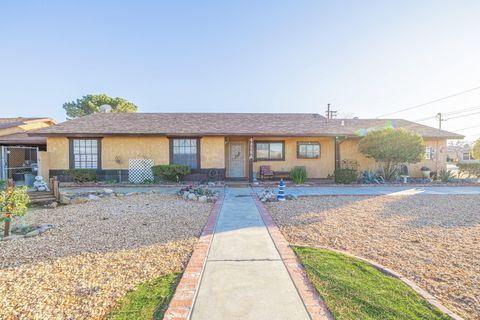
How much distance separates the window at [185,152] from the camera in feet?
44.7

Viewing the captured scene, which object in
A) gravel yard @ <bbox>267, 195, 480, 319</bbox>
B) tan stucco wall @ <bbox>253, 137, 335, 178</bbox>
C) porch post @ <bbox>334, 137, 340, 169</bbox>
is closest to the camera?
gravel yard @ <bbox>267, 195, 480, 319</bbox>

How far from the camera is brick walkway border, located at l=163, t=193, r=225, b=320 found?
8.07ft

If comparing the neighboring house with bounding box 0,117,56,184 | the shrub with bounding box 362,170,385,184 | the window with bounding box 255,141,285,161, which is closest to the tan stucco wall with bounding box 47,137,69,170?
the neighboring house with bounding box 0,117,56,184

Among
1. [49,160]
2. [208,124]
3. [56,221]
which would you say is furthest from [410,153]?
[49,160]

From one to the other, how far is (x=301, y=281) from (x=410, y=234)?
3.49m

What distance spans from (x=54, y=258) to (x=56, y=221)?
276 cm

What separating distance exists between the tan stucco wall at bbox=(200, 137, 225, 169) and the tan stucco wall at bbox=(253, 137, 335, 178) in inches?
87.4

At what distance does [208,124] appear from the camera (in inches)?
582

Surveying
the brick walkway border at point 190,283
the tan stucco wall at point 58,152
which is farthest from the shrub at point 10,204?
the tan stucco wall at point 58,152

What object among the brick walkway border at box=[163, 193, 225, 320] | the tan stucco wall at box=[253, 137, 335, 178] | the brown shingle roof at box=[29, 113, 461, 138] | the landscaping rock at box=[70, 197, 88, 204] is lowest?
the brick walkway border at box=[163, 193, 225, 320]

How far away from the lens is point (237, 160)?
14977 millimetres

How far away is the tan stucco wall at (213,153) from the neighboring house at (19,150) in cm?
944

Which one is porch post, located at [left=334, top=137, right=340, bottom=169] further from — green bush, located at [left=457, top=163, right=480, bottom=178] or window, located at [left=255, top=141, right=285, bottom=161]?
green bush, located at [left=457, top=163, right=480, bottom=178]

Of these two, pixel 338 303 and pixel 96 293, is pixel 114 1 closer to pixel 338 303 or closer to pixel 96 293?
pixel 96 293
